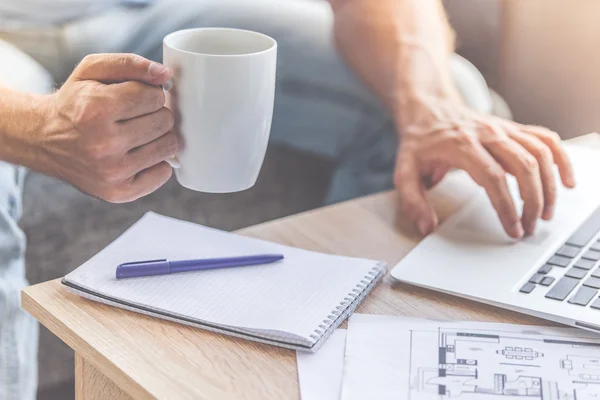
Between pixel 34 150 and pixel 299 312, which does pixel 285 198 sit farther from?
pixel 299 312

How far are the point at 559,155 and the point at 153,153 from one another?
0.48 m

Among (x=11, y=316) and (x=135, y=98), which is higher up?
(x=135, y=98)

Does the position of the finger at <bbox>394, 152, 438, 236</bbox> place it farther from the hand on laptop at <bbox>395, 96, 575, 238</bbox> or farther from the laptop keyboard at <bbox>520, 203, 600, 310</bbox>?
the laptop keyboard at <bbox>520, 203, 600, 310</bbox>

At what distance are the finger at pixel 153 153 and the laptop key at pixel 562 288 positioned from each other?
14.2 inches

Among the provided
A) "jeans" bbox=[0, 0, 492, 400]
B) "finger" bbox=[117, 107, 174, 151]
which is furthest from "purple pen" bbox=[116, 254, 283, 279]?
"jeans" bbox=[0, 0, 492, 400]

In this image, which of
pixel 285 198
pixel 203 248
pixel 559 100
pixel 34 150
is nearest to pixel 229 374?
pixel 203 248

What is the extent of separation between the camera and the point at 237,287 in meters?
0.72

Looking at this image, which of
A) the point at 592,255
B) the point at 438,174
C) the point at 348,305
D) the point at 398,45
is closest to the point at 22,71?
the point at 398,45

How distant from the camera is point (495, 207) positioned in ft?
2.78

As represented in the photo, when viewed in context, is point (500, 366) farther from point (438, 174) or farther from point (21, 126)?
point (21, 126)

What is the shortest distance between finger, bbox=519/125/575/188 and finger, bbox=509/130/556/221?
0.02 metres

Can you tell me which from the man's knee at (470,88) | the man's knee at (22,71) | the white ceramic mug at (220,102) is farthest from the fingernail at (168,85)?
the man's knee at (470,88)

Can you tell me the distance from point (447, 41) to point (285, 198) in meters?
0.46

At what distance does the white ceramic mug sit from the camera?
2.16 feet
